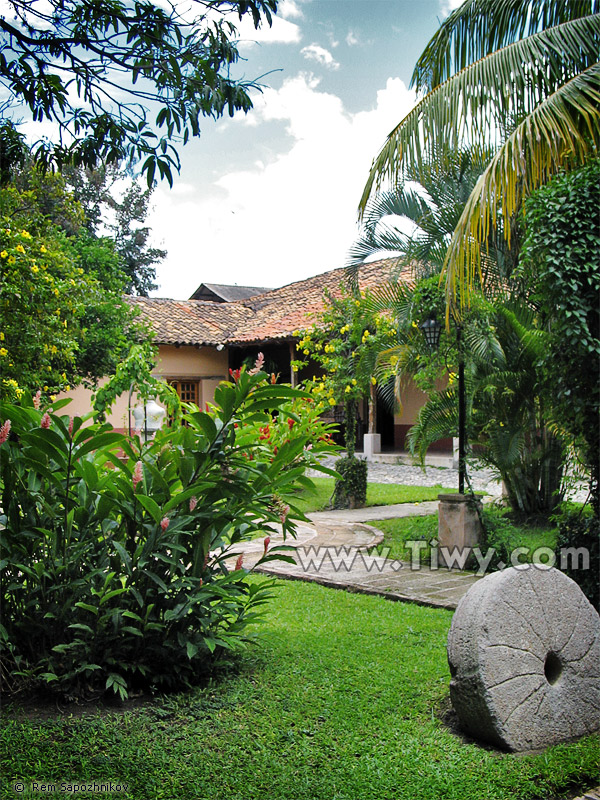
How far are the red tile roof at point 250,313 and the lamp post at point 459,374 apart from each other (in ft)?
34.9

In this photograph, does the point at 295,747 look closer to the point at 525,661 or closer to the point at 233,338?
the point at 525,661

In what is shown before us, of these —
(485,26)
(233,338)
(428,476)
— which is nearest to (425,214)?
(485,26)

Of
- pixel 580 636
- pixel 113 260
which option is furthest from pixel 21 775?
pixel 113 260

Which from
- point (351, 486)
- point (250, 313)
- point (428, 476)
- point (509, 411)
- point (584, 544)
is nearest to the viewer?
point (584, 544)

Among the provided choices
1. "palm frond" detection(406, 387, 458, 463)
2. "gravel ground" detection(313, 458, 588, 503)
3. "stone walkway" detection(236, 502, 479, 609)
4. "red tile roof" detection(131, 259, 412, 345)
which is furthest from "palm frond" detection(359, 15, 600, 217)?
"red tile roof" detection(131, 259, 412, 345)

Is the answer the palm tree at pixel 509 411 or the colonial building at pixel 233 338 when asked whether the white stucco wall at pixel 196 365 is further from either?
the palm tree at pixel 509 411

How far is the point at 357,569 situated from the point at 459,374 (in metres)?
2.14

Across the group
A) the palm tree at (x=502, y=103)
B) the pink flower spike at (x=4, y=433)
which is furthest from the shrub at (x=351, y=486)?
the pink flower spike at (x=4, y=433)

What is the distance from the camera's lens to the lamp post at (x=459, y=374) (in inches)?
278

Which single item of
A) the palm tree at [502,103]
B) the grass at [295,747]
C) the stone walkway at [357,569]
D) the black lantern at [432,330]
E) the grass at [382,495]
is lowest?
the stone walkway at [357,569]

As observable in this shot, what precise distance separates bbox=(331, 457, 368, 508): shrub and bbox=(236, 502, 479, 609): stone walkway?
140 centimetres

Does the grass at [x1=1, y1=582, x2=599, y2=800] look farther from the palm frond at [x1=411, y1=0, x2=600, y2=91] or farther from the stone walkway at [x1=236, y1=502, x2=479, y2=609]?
the palm frond at [x1=411, y1=0, x2=600, y2=91]

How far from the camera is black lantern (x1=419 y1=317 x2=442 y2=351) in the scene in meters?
7.38

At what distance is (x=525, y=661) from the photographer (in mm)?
3223
